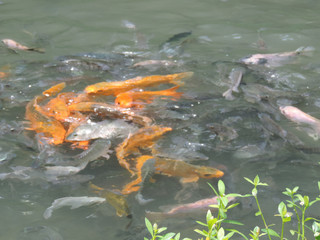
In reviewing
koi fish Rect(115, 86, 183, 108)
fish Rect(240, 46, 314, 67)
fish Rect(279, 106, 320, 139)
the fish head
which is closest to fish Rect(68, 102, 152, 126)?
koi fish Rect(115, 86, 183, 108)

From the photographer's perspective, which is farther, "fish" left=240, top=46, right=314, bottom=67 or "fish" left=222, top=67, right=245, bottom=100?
"fish" left=240, top=46, right=314, bottom=67

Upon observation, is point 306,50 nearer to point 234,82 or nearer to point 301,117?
point 234,82

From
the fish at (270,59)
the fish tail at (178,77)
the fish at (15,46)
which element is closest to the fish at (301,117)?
the fish tail at (178,77)

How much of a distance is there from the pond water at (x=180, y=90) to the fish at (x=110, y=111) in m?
0.16

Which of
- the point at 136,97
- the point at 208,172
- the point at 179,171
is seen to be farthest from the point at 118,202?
the point at 136,97

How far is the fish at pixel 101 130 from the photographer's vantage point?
386 cm

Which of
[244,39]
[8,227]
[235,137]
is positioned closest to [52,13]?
[244,39]

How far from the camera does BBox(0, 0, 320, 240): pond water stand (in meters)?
3.33

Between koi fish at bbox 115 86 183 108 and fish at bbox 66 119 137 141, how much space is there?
37 centimetres

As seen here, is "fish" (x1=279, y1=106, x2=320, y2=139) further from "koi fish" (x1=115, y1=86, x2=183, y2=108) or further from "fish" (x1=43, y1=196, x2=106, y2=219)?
"fish" (x1=43, y1=196, x2=106, y2=219)

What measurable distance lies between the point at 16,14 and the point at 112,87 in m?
3.93

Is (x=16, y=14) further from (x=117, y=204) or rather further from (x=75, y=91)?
(x=117, y=204)

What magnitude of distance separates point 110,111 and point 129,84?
613mm

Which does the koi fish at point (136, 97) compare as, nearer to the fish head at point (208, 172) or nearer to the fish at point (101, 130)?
the fish at point (101, 130)
